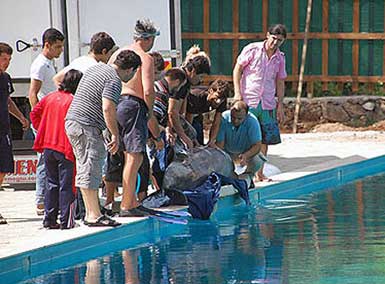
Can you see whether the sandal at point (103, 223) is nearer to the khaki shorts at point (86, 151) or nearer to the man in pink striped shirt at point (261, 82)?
the khaki shorts at point (86, 151)

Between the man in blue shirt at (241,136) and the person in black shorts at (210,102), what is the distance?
102mm

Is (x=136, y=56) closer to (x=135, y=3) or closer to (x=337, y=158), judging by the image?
(x=135, y=3)

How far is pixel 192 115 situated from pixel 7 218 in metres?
2.16

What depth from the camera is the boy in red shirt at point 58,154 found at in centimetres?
748

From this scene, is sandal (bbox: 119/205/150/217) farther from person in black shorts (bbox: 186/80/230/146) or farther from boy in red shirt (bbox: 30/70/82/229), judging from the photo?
person in black shorts (bbox: 186/80/230/146)

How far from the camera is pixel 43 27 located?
9906 mm

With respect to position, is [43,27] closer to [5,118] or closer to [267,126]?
[5,118]

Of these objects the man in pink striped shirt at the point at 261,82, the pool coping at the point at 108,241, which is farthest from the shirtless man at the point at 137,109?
the man in pink striped shirt at the point at 261,82

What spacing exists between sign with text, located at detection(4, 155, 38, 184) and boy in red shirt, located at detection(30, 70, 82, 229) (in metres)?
2.19

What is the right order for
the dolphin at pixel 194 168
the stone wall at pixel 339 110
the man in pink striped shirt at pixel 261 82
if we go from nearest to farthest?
the dolphin at pixel 194 168
the man in pink striped shirt at pixel 261 82
the stone wall at pixel 339 110

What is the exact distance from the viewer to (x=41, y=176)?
8305 mm

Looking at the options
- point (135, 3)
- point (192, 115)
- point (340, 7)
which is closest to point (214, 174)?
point (192, 115)

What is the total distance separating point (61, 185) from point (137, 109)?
2.84 ft

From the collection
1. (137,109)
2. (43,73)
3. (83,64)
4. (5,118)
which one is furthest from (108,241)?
(43,73)
